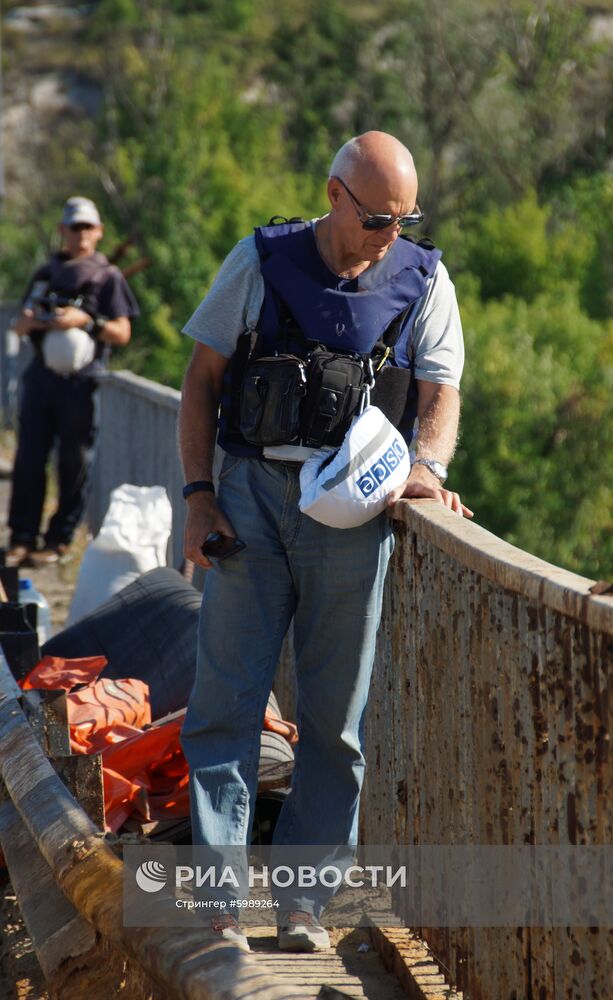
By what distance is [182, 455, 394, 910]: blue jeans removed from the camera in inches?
136

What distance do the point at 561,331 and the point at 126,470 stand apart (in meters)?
28.2

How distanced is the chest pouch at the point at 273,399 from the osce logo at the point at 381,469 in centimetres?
22

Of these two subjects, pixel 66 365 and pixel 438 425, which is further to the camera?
pixel 66 365

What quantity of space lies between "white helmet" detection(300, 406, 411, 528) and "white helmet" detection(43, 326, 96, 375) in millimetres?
5612

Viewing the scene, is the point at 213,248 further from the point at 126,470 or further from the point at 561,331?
the point at 126,470

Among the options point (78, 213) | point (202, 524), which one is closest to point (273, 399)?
point (202, 524)

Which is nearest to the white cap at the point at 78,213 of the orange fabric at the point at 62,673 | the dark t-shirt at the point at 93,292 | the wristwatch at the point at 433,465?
the dark t-shirt at the point at 93,292

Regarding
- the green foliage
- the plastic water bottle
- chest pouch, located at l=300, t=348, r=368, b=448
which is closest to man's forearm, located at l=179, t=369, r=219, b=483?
chest pouch, located at l=300, t=348, r=368, b=448

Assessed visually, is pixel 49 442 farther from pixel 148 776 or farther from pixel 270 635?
pixel 270 635

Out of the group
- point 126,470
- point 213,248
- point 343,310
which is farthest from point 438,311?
point 213,248

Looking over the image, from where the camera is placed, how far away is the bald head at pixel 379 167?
335 centimetres

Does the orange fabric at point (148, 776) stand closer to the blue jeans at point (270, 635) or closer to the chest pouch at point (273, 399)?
the blue jeans at point (270, 635)

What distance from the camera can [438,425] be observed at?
11.6ft

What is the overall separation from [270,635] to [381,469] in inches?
20.7
